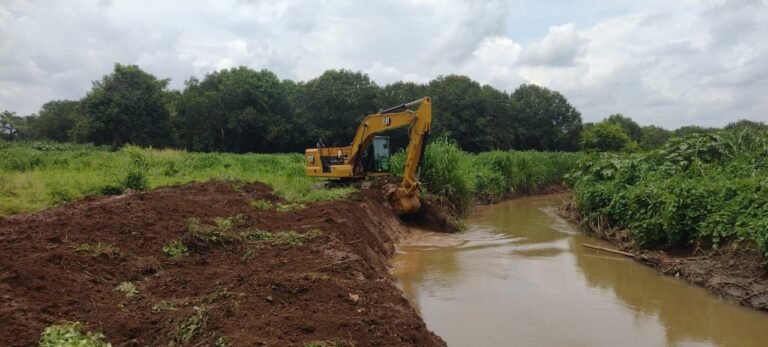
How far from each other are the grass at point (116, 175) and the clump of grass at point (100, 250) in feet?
16.2

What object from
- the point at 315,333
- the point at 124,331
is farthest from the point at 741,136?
the point at 124,331

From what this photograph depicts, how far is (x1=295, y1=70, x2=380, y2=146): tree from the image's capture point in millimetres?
39875

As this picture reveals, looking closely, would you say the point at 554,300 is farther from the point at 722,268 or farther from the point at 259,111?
the point at 259,111

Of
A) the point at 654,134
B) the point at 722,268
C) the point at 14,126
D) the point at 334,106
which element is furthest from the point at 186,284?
the point at 654,134

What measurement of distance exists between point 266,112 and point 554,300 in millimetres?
34035

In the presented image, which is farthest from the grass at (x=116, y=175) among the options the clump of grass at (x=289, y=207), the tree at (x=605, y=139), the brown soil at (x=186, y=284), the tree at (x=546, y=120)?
the tree at (x=546, y=120)

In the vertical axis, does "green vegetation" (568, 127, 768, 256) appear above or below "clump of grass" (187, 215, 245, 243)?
above

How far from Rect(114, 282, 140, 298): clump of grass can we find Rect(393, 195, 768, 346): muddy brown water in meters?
3.52

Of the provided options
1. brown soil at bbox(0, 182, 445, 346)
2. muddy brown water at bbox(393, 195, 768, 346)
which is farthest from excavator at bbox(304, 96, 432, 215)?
brown soil at bbox(0, 182, 445, 346)

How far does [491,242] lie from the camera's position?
42.0ft

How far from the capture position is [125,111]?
38.9 m

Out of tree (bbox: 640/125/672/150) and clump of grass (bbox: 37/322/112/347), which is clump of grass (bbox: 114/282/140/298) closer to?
clump of grass (bbox: 37/322/112/347)

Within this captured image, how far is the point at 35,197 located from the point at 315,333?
30.5 ft

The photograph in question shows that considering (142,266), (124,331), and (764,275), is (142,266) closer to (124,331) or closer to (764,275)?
(124,331)
